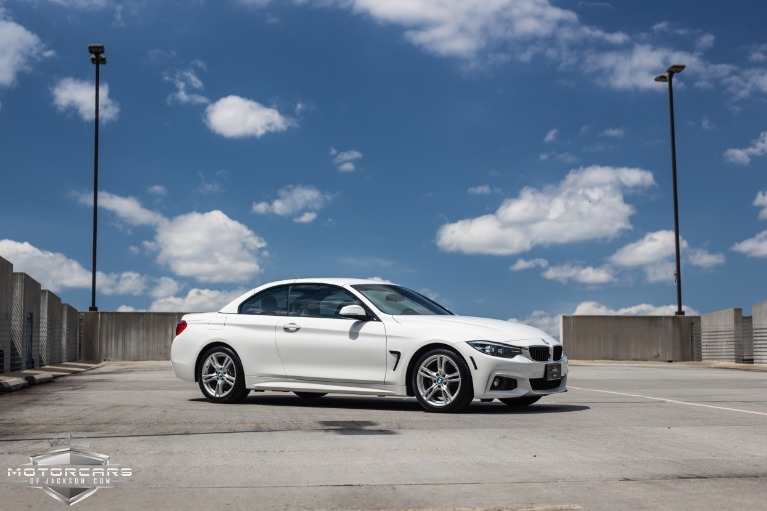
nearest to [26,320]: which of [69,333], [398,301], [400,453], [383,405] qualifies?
[69,333]

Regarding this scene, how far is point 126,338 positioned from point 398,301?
26.5 metres

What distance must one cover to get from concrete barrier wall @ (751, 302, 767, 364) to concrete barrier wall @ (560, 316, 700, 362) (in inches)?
196

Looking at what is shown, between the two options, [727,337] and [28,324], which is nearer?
[28,324]

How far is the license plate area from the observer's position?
1013 cm

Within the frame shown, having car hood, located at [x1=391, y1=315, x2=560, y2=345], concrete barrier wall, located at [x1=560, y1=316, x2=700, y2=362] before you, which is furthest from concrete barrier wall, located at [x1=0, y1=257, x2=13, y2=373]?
concrete barrier wall, located at [x1=560, y1=316, x2=700, y2=362]

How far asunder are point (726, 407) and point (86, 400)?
8151mm

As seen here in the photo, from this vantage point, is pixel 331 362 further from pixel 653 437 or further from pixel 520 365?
pixel 653 437

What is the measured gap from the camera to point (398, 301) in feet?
35.8

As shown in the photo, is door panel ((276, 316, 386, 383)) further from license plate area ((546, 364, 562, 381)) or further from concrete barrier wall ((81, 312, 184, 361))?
concrete barrier wall ((81, 312, 184, 361))

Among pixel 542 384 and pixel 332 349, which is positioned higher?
pixel 332 349

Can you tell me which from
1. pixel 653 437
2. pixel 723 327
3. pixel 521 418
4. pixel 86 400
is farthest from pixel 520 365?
pixel 723 327

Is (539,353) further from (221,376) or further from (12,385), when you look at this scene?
(12,385)

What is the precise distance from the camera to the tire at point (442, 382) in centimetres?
977

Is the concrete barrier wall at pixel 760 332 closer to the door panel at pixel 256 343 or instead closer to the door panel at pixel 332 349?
the door panel at pixel 332 349
